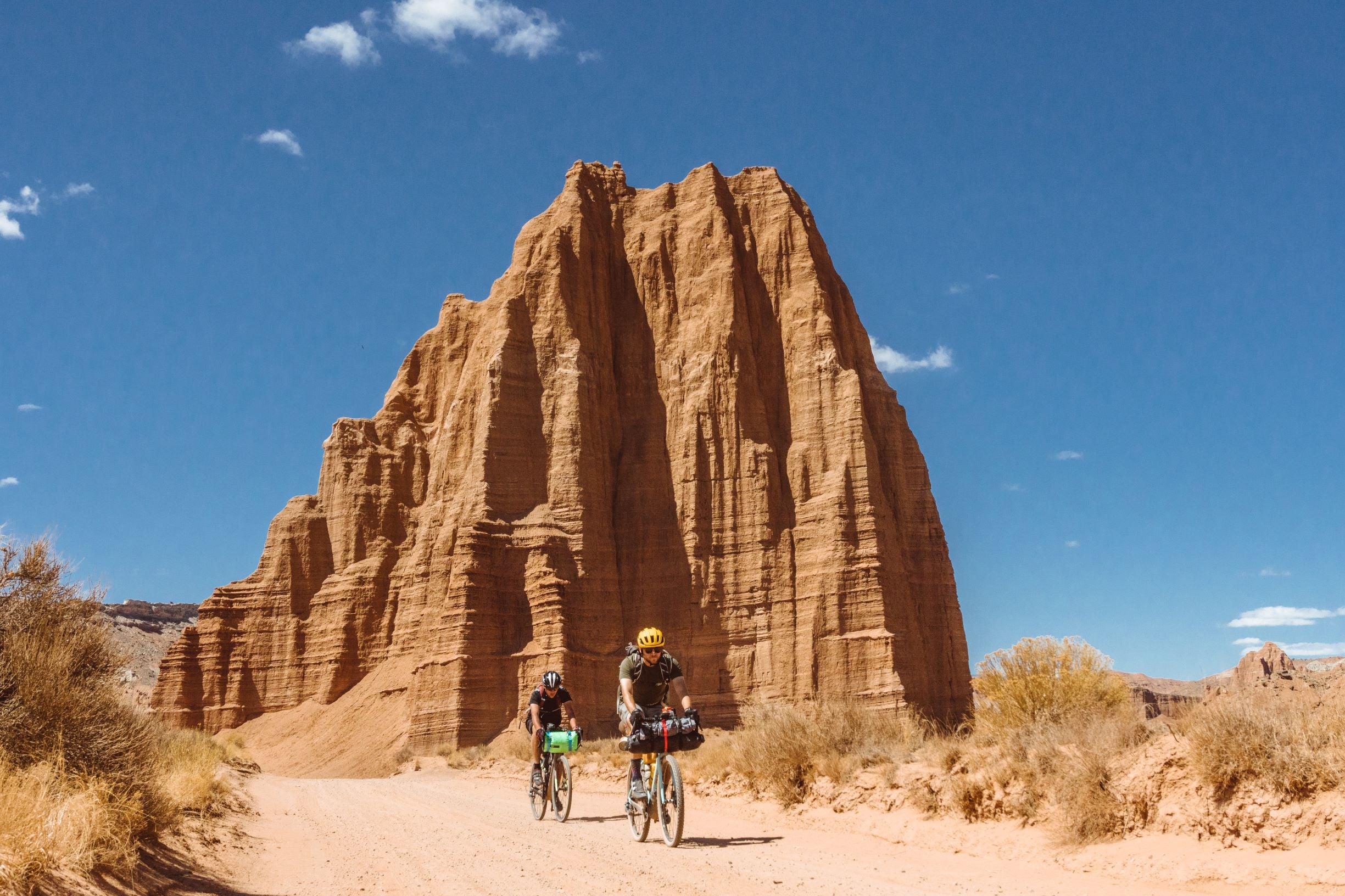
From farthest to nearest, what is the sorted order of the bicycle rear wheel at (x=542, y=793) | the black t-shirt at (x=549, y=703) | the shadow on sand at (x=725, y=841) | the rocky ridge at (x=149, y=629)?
1. the rocky ridge at (x=149, y=629)
2. the black t-shirt at (x=549, y=703)
3. the bicycle rear wheel at (x=542, y=793)
4. the shadow on sand at (x=725, y=841)

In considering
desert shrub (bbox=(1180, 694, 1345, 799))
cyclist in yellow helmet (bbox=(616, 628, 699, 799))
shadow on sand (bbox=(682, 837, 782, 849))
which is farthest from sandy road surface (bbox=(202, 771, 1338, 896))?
cyclist in yellow helmet (bbox=(616, 628, 699, 799))

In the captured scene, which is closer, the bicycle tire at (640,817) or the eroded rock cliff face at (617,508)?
the bicycle tire at (640,817)

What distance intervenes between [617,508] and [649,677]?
42.4 metres

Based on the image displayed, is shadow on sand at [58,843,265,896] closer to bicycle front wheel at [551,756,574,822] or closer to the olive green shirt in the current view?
the olive green shirt

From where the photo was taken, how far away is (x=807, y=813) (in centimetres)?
1384

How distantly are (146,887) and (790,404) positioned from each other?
48252mm

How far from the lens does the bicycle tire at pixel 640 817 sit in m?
11.9

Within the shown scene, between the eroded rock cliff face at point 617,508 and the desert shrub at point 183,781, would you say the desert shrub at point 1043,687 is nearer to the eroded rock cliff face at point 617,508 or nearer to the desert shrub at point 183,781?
the desert shrub at point 183,781

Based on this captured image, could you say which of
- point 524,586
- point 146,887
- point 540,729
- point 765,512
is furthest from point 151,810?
point 765,512

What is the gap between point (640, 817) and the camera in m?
12.2

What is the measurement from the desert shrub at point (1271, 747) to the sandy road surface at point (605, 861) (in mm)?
1128

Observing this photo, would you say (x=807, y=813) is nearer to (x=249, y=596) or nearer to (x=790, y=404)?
(x=790, y=404)

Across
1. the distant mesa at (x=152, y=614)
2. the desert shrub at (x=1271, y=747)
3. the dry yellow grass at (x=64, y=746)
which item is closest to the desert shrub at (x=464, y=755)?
the dry yellow grass at (x=64, y=746)

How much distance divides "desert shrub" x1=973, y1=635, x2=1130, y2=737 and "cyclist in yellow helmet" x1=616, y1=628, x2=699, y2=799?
13.9 ft
